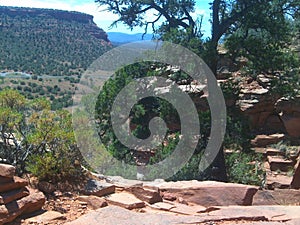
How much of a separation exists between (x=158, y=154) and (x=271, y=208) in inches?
217

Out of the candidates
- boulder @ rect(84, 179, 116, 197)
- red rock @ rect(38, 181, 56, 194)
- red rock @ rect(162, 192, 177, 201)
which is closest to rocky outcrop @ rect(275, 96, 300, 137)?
red rock @ rect(162, 192, 177, 201)

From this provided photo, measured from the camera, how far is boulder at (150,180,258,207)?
601cm

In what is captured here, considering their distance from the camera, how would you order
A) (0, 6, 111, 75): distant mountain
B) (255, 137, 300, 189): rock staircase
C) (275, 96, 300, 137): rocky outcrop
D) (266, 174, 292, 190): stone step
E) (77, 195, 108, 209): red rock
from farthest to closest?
(0, 6, 111, 75): distant mountain → (275, 96, 300, 137): rocky outcrop → (255, 137, 300, 189): rock staircase → (266, 174, 292, 190): stone step → (77, 195, 108, 209): red rock

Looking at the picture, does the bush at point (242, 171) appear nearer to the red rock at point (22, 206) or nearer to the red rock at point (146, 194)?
the red rock at point (146, 194)

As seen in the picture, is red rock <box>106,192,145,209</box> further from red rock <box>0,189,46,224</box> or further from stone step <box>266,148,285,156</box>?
stone step <box>266,148,285,156</box>

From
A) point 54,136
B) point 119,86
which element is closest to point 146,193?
point 54,136

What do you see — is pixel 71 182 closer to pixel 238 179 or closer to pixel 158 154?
pixel 158 154

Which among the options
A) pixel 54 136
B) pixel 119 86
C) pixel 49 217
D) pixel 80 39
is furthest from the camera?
pixel 80 39

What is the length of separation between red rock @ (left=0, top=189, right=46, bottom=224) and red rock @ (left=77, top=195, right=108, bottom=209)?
552mm

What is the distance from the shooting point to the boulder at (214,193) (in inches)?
237

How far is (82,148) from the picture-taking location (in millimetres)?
6066

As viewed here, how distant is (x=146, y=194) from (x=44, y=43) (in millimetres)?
43812

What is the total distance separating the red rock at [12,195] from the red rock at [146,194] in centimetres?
160

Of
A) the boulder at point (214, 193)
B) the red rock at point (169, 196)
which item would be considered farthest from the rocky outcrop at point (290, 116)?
→ the red rock at point (169, 196)
